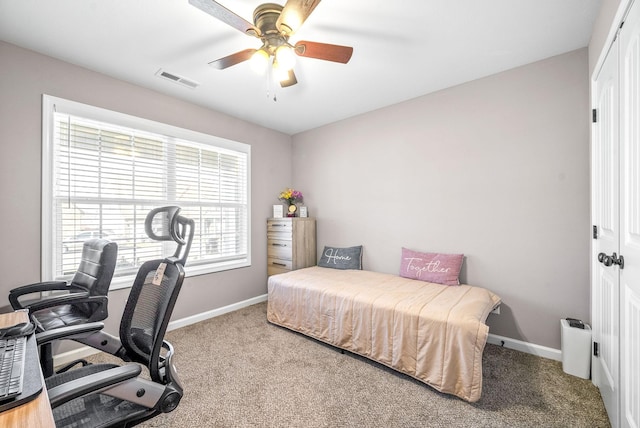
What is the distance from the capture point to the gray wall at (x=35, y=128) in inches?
83.4

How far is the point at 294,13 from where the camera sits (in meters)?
1.46

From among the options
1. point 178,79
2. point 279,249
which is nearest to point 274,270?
point 279,249

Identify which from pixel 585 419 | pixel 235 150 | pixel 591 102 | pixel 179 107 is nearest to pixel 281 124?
pixel 235 150

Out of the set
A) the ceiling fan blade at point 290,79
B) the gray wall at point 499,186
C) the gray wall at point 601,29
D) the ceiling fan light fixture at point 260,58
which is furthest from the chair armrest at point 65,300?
the gray wall at point 601,29

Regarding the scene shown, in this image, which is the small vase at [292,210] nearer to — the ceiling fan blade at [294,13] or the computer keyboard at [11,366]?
the ceiling fan blade at [294,13]

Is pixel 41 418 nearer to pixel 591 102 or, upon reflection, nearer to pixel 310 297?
pixel 310 297

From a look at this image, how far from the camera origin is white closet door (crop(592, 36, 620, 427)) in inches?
59.6

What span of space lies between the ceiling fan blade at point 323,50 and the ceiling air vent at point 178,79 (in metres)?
1.53

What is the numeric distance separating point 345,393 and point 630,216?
1.92 metres

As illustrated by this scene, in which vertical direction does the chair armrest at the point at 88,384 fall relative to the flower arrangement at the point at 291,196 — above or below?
below

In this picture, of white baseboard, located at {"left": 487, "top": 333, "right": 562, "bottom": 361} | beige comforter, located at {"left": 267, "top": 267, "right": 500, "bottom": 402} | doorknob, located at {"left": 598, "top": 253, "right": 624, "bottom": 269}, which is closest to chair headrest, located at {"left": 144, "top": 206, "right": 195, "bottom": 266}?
beige comforter, located at {"left": 267, "top": 267, "right": 500, "bottom": 402}

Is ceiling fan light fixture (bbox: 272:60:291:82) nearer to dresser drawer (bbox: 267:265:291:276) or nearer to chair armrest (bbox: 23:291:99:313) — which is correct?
chair armrest (bbox: 23:291:99:313)

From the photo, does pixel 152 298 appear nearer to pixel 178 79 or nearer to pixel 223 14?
pixel 223 14

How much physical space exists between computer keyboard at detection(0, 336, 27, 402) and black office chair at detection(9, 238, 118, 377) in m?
0.85
